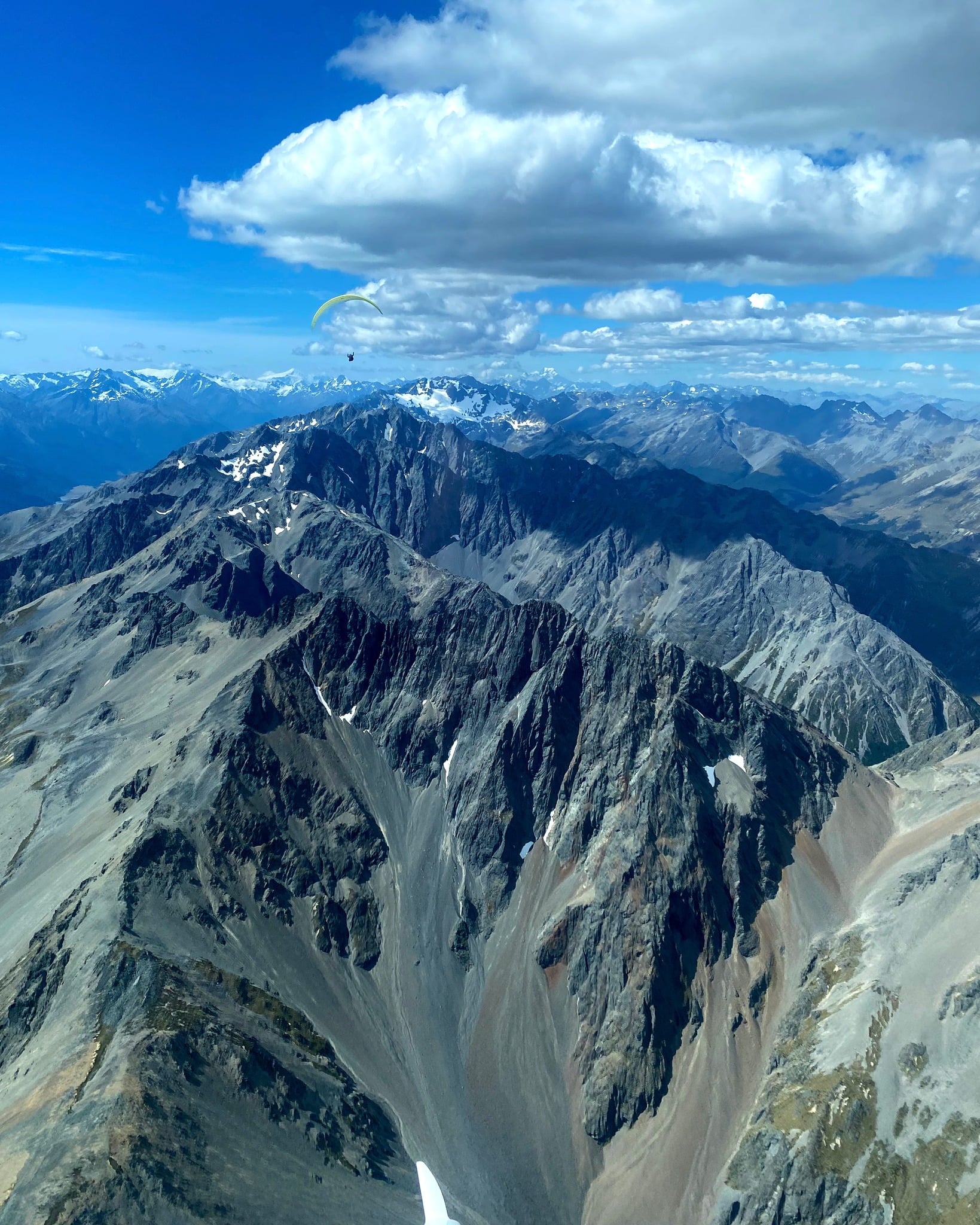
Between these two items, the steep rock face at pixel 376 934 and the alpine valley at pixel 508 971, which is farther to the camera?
the alpine valley at pixel 508 971

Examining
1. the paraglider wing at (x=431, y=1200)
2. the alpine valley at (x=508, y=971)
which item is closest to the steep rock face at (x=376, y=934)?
the alpine valley at (x=508, y=971)

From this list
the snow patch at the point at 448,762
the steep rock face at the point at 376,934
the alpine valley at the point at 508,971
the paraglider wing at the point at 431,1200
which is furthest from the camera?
the snow patch at the point at 448,762

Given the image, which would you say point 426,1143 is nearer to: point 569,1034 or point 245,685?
point 569,1034

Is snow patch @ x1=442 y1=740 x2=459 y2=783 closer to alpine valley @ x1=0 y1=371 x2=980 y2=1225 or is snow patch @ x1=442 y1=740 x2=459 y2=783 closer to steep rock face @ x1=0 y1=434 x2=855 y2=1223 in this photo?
steep rock face @ x1=0 y1=434 x2=855 y2=1223

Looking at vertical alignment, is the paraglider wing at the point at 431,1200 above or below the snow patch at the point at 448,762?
below

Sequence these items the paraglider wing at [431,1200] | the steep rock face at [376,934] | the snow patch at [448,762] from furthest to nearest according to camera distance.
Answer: the snow patch at [448,762], the paraglider wing at [431,1200], the steep rock face at [376,934]

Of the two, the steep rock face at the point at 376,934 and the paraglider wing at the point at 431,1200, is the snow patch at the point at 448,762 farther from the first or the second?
the paraglider wing at the point at 431,1200

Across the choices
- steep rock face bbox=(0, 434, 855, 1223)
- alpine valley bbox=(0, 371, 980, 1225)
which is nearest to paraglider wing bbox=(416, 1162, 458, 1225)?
alpine valley bbox=(0, 371, 980, 1225)
